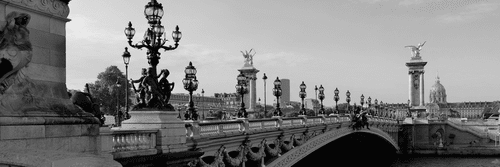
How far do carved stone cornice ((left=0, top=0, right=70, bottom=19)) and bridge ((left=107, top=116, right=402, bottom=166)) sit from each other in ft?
7.88

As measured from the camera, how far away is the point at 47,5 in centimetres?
1134

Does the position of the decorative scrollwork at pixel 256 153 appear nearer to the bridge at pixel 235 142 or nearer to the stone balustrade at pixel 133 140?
the bridge at pixel 235 142

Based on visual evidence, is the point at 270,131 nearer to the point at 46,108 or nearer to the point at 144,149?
the point at 144,149

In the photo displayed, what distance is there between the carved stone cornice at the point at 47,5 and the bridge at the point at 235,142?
240cm

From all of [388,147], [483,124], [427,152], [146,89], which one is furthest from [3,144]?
[483,124]

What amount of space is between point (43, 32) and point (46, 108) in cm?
136

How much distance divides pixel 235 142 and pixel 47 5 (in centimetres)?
1307

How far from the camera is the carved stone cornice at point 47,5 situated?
10.7 meters

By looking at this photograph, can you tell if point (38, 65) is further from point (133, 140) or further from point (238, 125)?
point (238, 125)

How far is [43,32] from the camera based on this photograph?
36.7 ft

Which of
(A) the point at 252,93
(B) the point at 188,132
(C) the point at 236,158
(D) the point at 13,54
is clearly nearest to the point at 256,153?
(C) the point at 236,158

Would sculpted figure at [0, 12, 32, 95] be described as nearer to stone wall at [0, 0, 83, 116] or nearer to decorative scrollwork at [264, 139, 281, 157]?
stone wall at [0, 0, 83, 116]

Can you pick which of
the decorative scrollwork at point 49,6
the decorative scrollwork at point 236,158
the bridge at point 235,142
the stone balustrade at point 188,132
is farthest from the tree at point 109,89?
the decorative scrollwork at point 49,6

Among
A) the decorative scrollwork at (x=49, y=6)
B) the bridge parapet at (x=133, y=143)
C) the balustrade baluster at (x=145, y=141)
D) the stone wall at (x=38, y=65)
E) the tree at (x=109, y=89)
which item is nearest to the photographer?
the stone wall at (x=38, y=65)
